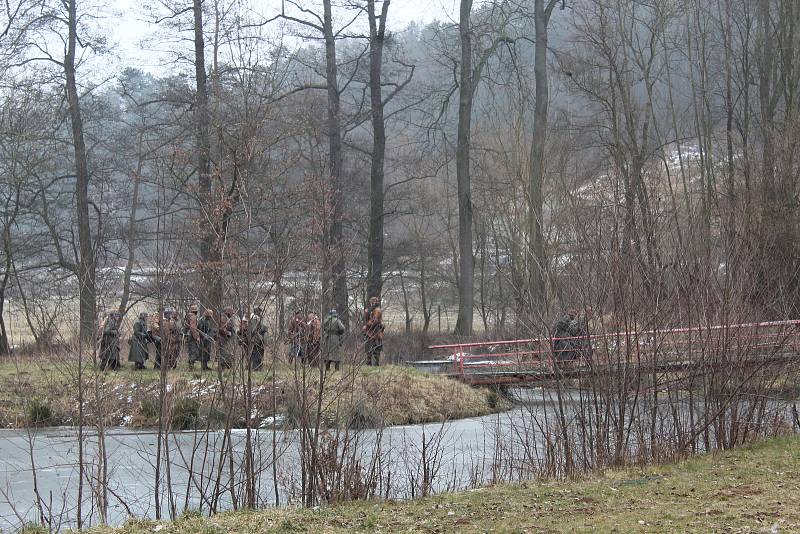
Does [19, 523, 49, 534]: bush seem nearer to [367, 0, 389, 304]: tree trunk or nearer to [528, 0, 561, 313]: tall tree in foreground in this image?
[528, 0, 561, 313]: tall tree in foreground

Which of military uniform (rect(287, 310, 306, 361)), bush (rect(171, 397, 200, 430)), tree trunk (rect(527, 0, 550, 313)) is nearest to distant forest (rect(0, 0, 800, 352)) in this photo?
tree trunk (rect(527, 0, 550, 313))

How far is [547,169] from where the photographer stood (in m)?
30.4

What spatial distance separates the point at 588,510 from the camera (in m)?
8.70

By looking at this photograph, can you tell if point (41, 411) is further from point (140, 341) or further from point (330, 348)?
point (330, 348)

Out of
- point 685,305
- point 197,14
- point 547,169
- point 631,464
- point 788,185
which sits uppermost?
point 197,14

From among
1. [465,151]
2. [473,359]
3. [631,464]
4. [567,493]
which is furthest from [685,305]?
[465,151]

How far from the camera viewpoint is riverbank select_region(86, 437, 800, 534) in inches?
314

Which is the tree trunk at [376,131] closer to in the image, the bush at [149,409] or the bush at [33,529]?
the bush at [149,409]

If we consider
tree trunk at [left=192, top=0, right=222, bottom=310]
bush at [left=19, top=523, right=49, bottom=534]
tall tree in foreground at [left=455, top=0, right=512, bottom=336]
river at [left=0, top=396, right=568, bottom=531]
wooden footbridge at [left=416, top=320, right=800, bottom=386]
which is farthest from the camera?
tall tree in foreground at [left=455, top=0, right=512, bottom=336]

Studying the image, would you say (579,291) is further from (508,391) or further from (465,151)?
(465,151)

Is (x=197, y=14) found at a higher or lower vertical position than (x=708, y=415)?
higher

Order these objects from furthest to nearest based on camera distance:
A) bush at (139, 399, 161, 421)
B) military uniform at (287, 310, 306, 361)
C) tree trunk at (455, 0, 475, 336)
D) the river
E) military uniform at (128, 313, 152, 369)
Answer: tree trunk at (455, 0, 475, 336) < military uniform at (128, 313, 152, 369) < bush at (139, 399, 161, 421) < the river < military uniform at (287, 310, 306, 361)

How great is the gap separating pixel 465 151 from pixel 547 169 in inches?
121

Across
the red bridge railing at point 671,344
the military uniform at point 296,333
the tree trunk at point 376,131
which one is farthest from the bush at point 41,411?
the tree trunk at point 376,131
